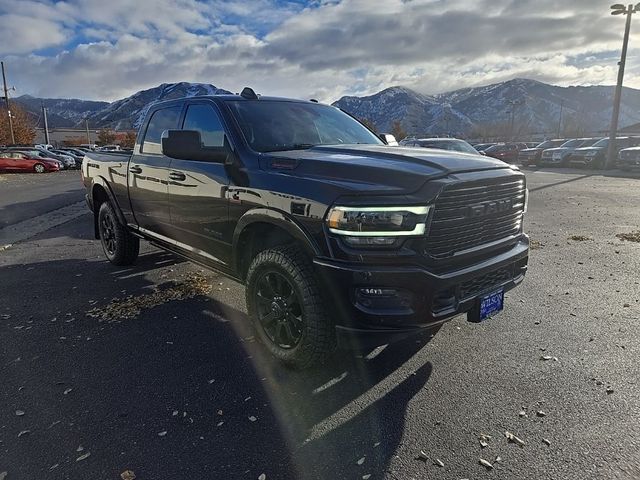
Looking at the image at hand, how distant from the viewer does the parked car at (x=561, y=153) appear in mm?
27289

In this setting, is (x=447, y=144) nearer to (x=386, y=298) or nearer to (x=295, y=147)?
(x=295, y=147)

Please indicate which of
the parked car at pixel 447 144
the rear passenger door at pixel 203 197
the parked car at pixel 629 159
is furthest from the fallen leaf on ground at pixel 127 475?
the parked car at pixel 629 159


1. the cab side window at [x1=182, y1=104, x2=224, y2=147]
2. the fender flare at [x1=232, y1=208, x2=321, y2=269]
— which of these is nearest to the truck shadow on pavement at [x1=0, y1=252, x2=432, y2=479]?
the fender flare at [x1=232, y1=208, x2=321, y2=269]

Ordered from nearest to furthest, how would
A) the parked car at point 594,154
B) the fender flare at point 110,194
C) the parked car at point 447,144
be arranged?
1. the fender flare at point 110,194
2. the parked car at point 447,144
3. the parked car at point 594,154

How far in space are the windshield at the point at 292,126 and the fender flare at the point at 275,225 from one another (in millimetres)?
625

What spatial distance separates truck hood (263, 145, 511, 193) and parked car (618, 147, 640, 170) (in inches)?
913

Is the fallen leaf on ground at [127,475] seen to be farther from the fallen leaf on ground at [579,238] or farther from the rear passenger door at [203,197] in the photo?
the fallen leaf on ground at [579,238]

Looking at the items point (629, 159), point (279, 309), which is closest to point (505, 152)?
point (629, 159)

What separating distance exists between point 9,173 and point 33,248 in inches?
1073

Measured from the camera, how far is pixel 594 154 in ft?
82.4

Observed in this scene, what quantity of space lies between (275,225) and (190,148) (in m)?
0.95

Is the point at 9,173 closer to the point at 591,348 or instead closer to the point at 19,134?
the point at 591,348

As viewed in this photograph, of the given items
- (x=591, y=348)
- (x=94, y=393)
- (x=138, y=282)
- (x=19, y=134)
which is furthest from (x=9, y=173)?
(x=19, y=134)

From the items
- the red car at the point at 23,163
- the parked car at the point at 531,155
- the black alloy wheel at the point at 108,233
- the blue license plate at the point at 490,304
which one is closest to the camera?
the blue license plate at the point at 490,304
